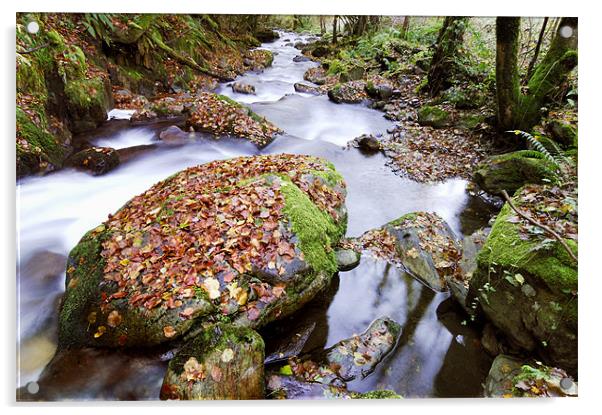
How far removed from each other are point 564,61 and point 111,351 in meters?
4.38

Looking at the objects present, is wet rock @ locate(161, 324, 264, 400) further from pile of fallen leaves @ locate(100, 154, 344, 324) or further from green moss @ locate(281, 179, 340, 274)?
green moss @ locate(281, 179, 340, 274)

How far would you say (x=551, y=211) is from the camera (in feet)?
8.87

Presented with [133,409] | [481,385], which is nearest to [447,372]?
[481,385]

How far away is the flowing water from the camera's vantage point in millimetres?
2242

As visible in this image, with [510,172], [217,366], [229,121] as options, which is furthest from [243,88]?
[217,366]

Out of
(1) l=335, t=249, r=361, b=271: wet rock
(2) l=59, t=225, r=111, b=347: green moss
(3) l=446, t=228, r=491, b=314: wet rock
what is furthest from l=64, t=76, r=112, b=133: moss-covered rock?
(3) l=446, t=228, r=491, b=314: wet rock

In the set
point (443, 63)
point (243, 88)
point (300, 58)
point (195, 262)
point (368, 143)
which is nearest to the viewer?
point (195, 262)

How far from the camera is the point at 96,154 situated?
10.8 ft

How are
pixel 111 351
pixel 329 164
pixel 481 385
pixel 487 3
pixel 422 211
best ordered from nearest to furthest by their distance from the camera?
pixel 111 351, pixel 481 385, pixel 487 3, pixel 422 211, pixel 329 164

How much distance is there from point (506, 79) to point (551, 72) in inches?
22.4

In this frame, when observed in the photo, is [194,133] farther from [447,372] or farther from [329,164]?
[447,372]

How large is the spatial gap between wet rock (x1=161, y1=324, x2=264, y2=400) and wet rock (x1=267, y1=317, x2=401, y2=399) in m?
0.25

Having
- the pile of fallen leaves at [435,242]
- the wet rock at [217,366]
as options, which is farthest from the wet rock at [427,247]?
the wet rock at [217,366]

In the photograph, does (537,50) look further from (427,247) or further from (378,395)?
(378,395)
